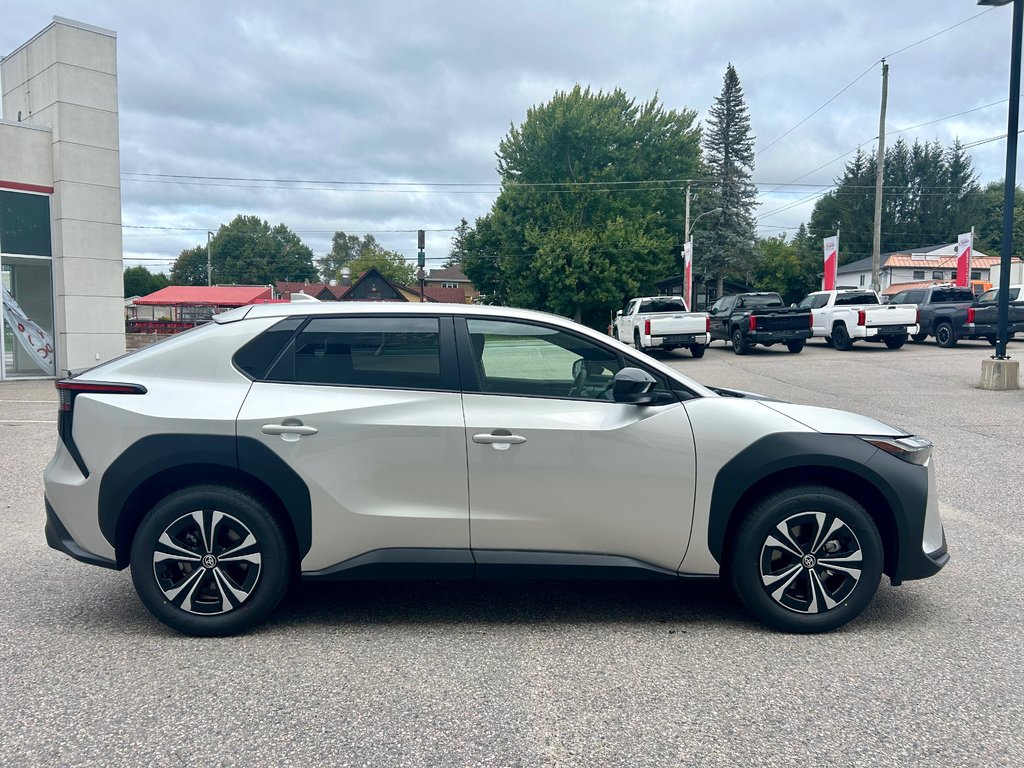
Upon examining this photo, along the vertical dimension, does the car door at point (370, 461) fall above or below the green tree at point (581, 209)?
below

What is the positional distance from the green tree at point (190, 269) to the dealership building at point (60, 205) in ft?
357

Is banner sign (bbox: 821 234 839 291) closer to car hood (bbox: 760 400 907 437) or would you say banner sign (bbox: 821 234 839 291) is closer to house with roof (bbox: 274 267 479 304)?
house with roof (bbox: 274 267 479 304)

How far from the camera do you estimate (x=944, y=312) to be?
83.1 feet

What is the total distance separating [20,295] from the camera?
19281 millimetres

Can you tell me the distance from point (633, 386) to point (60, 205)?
1904 cm

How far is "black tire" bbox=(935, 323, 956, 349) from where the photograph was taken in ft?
82.6

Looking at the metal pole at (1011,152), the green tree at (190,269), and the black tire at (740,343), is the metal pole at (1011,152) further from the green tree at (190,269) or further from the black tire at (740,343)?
the green tree at (190,269)

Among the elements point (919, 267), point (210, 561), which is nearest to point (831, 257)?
point (210, 561)

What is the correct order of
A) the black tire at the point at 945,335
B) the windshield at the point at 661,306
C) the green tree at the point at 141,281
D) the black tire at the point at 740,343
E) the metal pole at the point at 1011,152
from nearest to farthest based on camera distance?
1. the metal pole at the point at 1011,152
2. the black tire at the point at 945,335
3. the black tire at the point at 740,343
4. the windshield at the point at 661,306
5. the green tree at the point at 141,281

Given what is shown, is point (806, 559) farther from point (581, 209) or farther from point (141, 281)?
point (141, 281)

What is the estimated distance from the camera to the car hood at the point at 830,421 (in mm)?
4055

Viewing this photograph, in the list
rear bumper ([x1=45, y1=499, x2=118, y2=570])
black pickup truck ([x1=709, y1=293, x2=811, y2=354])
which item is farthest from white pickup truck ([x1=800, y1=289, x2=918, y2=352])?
rear bumper ([x1=45, y1=499, x2=118, y2=570])

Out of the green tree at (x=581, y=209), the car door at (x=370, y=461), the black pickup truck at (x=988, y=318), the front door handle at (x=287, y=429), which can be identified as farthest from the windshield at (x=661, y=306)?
the green tree at (x=581, y=209)

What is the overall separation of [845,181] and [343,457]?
8979cm
